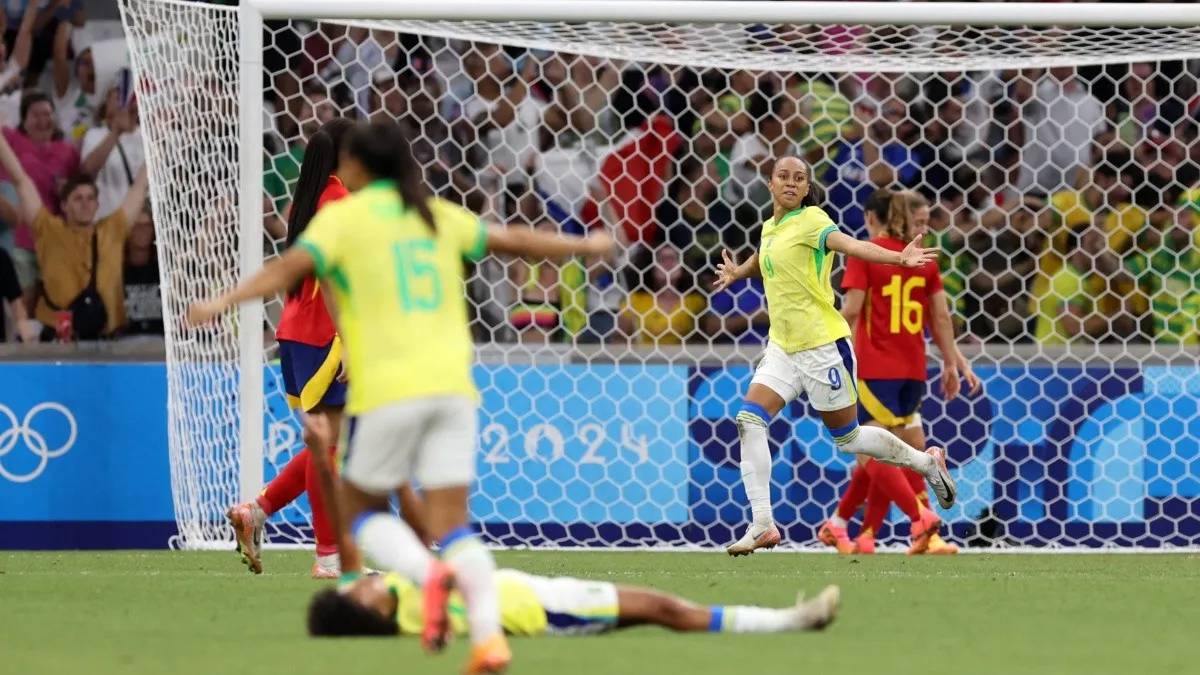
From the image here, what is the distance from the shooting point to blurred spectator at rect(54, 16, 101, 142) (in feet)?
43.2

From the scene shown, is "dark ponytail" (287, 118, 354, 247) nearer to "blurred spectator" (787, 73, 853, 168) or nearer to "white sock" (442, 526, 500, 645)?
"white sock" (442, 526, 500, 645)

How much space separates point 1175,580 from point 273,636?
4.30m

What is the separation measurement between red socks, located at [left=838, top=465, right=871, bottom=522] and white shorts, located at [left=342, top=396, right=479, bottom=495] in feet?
19.2

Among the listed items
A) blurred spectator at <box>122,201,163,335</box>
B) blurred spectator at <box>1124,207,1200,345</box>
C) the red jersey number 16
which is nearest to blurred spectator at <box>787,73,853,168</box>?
the red jersey number 16

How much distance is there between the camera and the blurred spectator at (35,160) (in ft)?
40.9

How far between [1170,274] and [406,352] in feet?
25.3

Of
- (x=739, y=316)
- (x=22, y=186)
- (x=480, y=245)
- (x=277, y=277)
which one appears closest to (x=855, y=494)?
(x=739, y=316)

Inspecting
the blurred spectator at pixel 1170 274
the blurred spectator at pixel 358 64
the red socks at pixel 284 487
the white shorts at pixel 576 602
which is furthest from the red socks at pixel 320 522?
the blurred spectator at pixel 1170 274

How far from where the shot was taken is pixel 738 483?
11.3m

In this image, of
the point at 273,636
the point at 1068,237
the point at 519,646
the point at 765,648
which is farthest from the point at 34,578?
the point at 1068,237

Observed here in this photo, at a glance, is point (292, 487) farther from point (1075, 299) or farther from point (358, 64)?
point (1075, 299)

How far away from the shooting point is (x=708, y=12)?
10.5 metres

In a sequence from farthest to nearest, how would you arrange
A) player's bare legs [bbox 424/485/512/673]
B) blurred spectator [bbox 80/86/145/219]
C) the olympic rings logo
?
blurred spectator [bbox 80/86/145/219] < the olympic rings logo < player's bare legs [bbox 424/485/512/673]

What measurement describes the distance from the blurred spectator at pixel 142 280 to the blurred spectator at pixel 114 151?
0.30 meters
